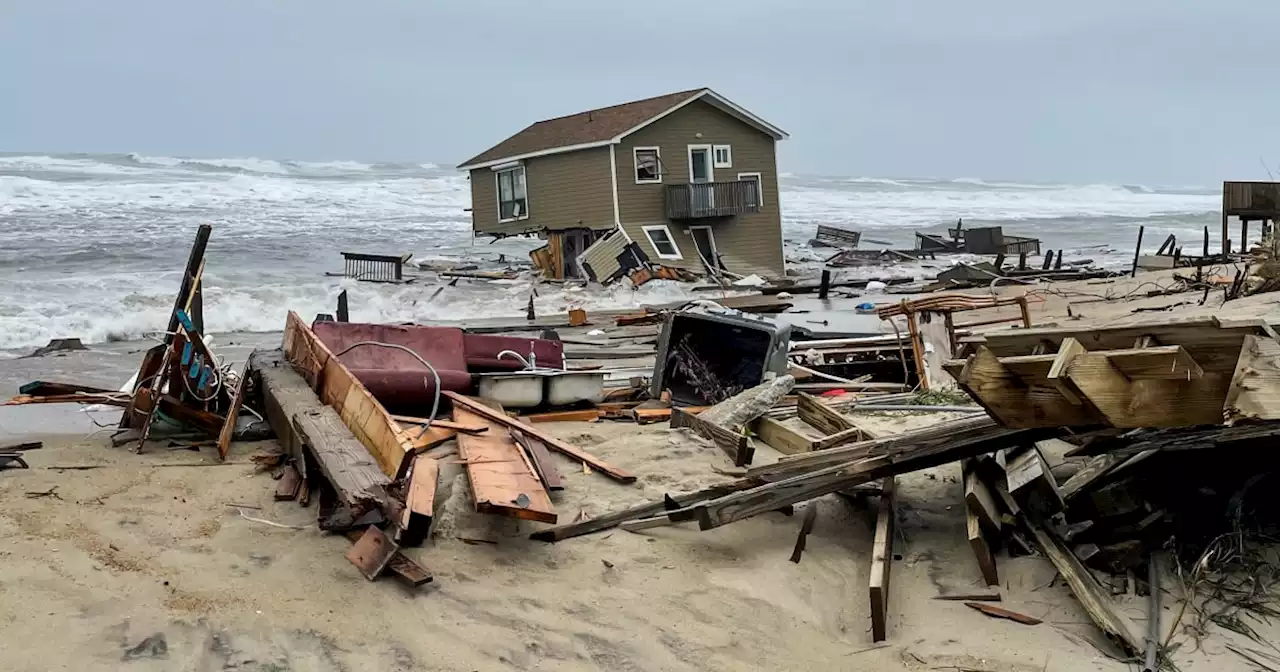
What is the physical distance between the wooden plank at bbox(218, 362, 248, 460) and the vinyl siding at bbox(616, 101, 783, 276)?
946 inches

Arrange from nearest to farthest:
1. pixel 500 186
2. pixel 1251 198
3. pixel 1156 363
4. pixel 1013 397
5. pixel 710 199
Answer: pixel 1156 363
pixel 1013 397
pixel 1251 198
pixel 710 199
pixel 500 186

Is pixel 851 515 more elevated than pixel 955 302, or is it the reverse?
pixel 955 302

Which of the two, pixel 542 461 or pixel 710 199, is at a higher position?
pixel 710 199

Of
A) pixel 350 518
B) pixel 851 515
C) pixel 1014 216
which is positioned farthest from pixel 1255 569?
pixel 1014 216

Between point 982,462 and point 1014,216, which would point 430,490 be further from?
point 1014,216

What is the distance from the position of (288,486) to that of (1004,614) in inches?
159

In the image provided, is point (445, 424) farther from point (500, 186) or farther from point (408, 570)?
point (500, 186)

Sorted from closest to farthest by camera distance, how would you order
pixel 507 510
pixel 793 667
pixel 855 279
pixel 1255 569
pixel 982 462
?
pixel 793 667, pixel 1255 569, pixel 507 510, pixel 982 462, pixel 855 279

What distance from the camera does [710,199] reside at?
1282 inches

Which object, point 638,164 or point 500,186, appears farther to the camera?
point 500,186

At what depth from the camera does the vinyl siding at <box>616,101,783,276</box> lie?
31953 mm

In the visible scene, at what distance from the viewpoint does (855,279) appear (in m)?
29.7

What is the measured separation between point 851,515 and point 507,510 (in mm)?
2099

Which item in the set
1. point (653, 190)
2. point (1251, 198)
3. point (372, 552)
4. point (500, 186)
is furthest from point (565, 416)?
point (500, 186)
